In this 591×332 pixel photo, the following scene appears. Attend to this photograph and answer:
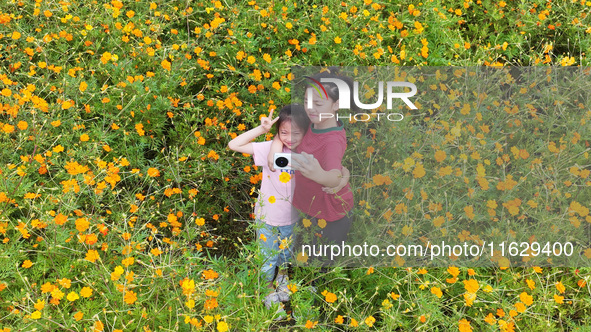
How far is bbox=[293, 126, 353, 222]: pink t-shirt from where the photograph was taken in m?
2.49

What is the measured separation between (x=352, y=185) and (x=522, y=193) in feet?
3.90

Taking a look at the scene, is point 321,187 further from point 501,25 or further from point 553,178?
point 501,25

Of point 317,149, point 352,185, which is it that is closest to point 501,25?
point 352,185

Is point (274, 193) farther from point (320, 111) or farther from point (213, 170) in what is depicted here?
point (213, 170)

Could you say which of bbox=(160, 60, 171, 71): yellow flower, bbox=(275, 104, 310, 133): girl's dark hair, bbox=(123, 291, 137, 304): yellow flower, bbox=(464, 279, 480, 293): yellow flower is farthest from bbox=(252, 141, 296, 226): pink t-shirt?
bbox=(160, 60, 171, 71): yellow flower

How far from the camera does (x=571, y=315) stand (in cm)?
260

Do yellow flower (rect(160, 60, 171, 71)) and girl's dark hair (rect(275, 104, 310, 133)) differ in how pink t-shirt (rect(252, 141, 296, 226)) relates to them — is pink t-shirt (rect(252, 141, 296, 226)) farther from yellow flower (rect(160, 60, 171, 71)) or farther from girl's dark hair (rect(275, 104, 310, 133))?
yellow flower (rect(160, 60, 171, 71))

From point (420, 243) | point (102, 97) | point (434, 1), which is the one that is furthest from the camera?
point (434, 1)

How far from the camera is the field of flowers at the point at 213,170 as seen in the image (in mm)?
2184

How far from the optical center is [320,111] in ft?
8.28

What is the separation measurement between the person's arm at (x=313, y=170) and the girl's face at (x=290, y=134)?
9cm

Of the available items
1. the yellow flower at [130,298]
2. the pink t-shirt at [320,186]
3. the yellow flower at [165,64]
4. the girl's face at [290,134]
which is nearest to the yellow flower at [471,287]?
the pink t-shirt at [320,186]

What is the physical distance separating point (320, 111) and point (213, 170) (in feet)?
3.71

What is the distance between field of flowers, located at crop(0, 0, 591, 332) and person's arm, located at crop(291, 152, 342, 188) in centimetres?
38
